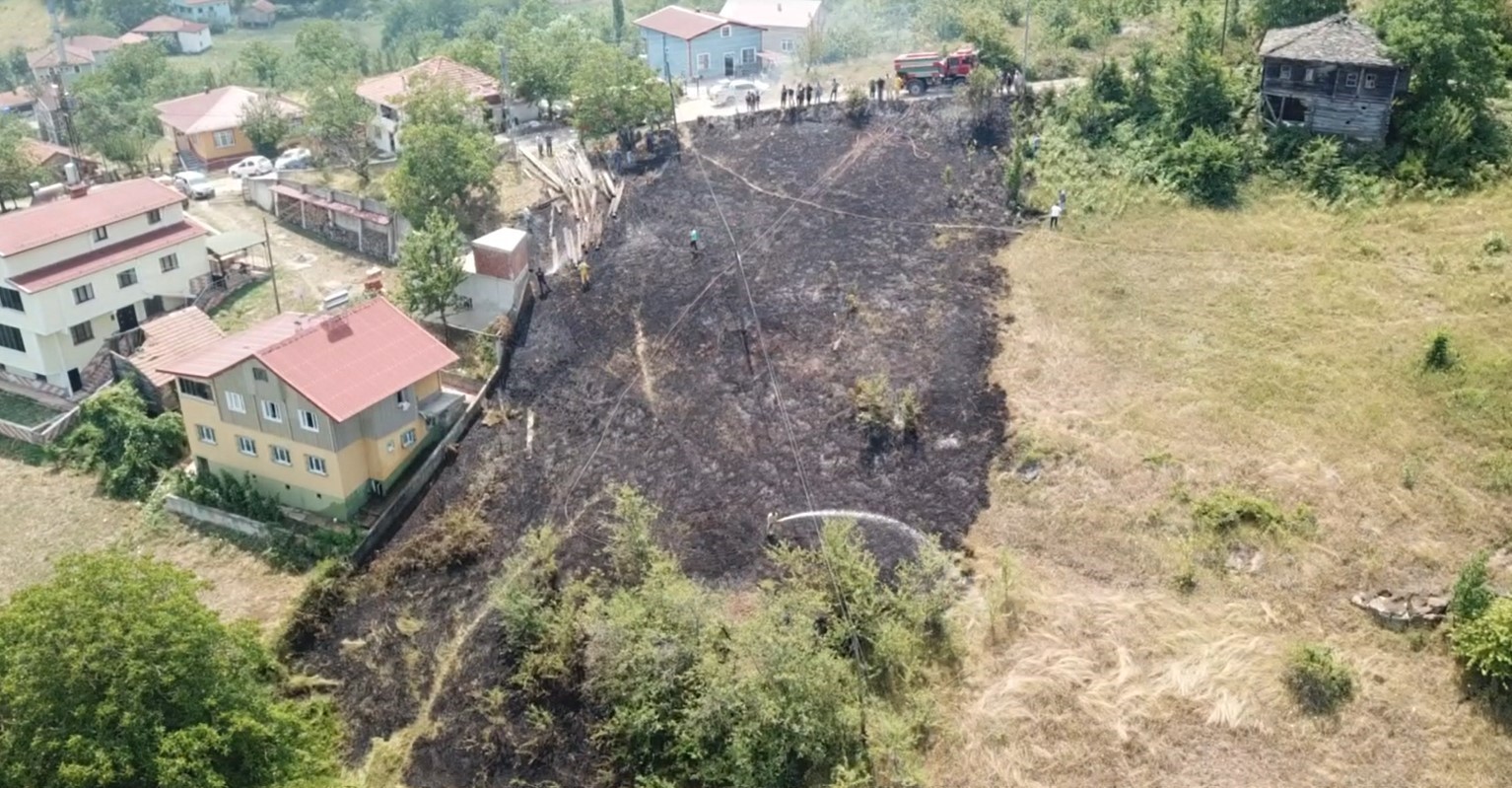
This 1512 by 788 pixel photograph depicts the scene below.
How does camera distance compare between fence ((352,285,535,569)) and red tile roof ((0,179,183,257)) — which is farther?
red tile roof ((0,179,183,257))

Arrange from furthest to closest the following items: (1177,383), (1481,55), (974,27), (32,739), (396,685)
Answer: (974,27) → (1481,55) → (1177,383) → (396,685) → (32,739)

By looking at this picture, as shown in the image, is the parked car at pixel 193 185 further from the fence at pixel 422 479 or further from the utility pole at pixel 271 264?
the fence at pixel 422 479

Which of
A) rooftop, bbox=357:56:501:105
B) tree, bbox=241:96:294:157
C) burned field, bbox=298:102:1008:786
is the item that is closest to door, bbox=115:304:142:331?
burned field, bbox=298:102:1008:786

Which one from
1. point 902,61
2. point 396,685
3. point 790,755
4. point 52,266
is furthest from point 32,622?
point 902,61

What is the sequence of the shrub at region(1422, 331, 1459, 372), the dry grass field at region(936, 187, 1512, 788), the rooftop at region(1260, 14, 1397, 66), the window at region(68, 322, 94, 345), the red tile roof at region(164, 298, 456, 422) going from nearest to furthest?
the dry grass field at region(936, 187, 1512, 788)
the shrub at region(1422, 331, 1459, 372)
the red tile roof at region(164, 298, 456, 422)
the rooftop at region(1260, 14, 1397, 66)
the window at region(68, 322, 94, 345)

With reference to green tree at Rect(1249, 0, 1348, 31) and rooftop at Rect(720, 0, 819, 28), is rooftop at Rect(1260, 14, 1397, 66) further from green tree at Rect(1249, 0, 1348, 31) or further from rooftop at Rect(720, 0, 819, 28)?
rooftop at Rect(720, 0, 819, 28)

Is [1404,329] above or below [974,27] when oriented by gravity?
below

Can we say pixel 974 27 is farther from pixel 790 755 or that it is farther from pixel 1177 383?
pixel 790 755

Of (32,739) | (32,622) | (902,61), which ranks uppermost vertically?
(902,61)

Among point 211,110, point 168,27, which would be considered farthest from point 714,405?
point 168,27
